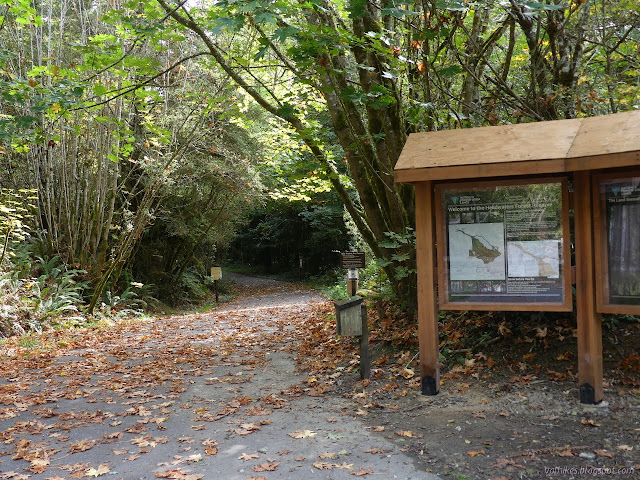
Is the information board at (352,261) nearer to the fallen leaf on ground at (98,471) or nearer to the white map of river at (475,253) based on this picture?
the white map of river at (475,253)

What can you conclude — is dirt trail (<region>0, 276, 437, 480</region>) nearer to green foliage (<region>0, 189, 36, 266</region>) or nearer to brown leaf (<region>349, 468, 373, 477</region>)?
brown leaf (<region>349, 468, 373, 477</region>)

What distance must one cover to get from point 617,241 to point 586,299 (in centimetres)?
58

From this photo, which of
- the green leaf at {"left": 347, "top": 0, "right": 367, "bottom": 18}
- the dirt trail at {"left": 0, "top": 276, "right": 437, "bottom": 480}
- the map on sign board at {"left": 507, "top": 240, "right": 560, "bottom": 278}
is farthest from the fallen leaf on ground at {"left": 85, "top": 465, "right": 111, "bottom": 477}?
the green leaf at {"left": 347, "top": 0, "right": 367, "bottom": 18}

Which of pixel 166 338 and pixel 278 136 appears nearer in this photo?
pixel 166 338

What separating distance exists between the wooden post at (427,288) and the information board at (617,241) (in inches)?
58.8

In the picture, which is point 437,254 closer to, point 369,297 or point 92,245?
point 369,297

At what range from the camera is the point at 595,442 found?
4066 millimetres

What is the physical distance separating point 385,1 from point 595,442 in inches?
224

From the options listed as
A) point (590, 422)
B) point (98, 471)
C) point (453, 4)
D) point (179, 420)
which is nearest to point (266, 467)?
point (98, 471)

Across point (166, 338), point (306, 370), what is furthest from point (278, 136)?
point (306, 370)

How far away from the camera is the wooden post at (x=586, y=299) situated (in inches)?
185

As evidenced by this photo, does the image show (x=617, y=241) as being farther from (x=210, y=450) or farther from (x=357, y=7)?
(x=210, y=450)

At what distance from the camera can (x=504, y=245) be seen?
503 cm

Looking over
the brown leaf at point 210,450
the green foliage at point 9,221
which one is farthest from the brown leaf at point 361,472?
the green foliage at point 9,221
